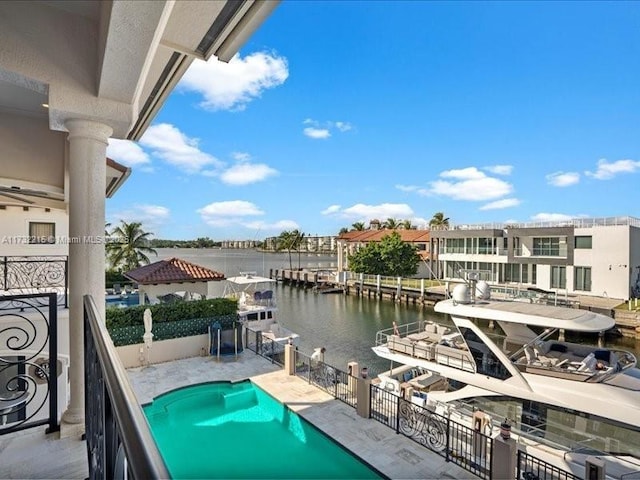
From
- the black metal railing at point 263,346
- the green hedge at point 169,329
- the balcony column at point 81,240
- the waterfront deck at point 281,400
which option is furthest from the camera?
the black metal railing at point 263,346

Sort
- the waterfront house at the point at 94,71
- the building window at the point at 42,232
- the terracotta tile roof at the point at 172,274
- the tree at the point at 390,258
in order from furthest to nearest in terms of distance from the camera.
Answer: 1. the tree at the point at 390,258
2. the terracotta tile roof at the point at 172,274
3. the building window at the point at 42,232
4. the waterfront house at the point at 94,71

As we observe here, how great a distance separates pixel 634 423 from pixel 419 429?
391 cm

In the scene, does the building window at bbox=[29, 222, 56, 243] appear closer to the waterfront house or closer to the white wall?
the white wall

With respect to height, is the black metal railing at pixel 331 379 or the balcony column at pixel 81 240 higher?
the balcony column at pixel 81 240

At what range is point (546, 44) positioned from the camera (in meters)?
14.9

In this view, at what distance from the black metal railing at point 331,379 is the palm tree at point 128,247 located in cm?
2256

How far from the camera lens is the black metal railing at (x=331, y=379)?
27.7 ft

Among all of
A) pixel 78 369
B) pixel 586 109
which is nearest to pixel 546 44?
pixel 586 109

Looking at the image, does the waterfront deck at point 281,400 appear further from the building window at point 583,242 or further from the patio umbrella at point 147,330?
the building window at point 583,242

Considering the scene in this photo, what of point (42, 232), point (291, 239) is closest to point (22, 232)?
point (42, 232)

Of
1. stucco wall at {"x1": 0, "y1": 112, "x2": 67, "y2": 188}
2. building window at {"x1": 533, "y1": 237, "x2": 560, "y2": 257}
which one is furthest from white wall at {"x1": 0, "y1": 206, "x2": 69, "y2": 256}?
building window at {"x1": 533, "y1": 237, "x2": 560, "y2": 257}

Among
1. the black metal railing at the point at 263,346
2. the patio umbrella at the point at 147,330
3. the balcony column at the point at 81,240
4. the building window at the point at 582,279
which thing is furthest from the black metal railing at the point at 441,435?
the building window at the point at 582,279

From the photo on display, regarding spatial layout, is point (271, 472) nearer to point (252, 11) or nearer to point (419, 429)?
point (419, 429)

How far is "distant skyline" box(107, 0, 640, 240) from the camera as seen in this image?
10695 mm
